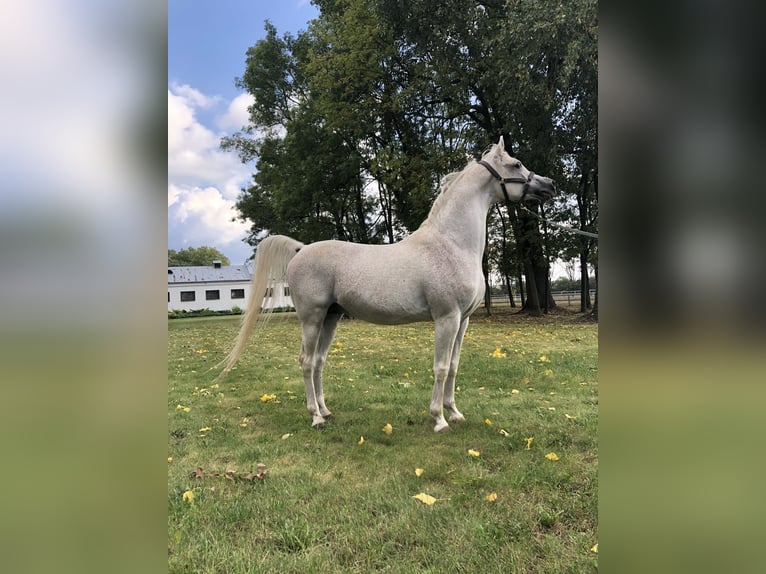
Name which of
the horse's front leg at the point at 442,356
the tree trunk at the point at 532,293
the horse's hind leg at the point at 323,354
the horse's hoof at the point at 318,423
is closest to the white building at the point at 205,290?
the tree trunk at the point at 532,293

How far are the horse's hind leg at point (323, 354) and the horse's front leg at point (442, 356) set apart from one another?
1128 millimetres

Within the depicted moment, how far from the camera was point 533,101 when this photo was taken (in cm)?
1061

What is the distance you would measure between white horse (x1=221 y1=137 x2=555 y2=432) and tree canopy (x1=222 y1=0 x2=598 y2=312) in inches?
274

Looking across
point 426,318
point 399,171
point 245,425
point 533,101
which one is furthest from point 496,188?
point 399,171

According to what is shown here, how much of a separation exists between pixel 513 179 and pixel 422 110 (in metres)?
11.6

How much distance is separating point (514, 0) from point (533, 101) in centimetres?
286

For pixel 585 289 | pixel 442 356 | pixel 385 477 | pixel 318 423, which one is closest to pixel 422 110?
pixel 585 289

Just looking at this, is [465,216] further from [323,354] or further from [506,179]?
[323,354]

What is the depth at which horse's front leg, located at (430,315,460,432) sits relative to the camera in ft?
11.7

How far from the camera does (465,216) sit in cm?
371

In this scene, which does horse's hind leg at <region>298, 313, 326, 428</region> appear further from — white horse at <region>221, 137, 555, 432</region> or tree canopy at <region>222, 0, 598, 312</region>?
tree canopy at <region>222, 0, 598, 312</region>
